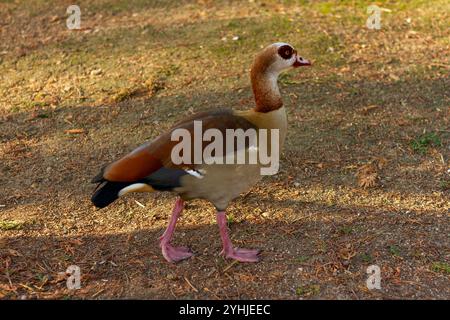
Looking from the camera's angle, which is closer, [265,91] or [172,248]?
[265,91]

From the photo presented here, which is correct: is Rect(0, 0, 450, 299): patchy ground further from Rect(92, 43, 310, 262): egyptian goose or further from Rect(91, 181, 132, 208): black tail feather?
Rect(91, 181, 132, 208): black tail feather

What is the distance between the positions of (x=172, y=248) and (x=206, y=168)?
0.75 metres

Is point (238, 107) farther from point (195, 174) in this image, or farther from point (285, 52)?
point (195, 174)

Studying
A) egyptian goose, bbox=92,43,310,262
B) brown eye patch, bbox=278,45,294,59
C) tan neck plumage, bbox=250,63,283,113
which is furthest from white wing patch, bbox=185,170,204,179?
brown eye patch, bbox=278,45,294,59

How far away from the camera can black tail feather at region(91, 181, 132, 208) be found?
3852 millimetres

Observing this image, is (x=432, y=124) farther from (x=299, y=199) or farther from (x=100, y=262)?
(x=100, y=262)

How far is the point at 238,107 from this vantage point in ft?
20.0

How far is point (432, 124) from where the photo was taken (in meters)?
5.73

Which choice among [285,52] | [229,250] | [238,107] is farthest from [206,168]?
[238,107]

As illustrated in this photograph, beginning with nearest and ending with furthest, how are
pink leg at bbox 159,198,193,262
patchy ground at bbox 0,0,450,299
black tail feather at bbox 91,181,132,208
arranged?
black tail feather at bbox 91,181,132,208
patchy ground at bbox 0,0,450,299
pink leg at bbox 159,198,193,262

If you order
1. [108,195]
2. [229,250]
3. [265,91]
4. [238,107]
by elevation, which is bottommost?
[229,250]

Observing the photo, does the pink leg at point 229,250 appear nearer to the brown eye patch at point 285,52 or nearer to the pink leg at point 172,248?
the pink leg at point 172,248

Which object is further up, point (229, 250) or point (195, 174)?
point (195, 174)

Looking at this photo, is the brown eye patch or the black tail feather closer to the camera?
the black tail feather
